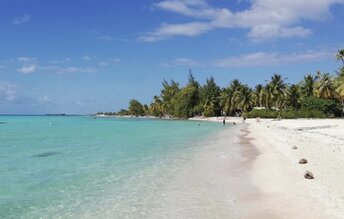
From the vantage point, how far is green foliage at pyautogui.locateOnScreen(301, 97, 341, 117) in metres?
80.2

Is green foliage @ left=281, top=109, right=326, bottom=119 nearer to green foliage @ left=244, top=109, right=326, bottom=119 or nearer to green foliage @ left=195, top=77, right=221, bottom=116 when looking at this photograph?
green foliage @ left=244, top=109, right=326, bottom=119

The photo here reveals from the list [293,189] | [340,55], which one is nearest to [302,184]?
[293,189]

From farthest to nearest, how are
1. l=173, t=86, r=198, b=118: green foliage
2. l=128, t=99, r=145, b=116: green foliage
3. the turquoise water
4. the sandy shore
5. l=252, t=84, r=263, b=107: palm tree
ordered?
1. l=128, t=99, r=145, b=116: green foliage
2. l=173, t=86, r=198, b=118: green foliage
3. l=252, t=84, r=263, b=107: palm tree
4. the turquoise water
5. the sandy shore

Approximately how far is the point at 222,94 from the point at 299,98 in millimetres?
22096

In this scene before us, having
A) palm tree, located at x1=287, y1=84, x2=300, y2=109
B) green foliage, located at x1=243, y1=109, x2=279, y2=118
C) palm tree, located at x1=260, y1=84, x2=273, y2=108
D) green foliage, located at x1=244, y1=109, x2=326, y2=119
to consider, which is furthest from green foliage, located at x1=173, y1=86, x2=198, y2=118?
palm tree, located at x1=287, y1=84, x2=300, y2=109

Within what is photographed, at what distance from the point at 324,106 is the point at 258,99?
21.5m

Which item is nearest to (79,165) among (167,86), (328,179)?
(328,179)

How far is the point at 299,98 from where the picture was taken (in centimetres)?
9300

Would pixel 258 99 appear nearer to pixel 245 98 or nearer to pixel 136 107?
pixel 245 98

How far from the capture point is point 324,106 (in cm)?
8000

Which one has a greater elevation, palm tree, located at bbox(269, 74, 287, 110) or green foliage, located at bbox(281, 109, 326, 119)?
palm tree, located at bbox(269, 74, 287, 110)

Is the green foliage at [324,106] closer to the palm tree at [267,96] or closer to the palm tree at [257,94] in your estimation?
the palm tree at [267,96]

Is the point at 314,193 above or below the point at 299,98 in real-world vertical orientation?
below

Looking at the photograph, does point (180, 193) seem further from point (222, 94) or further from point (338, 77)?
point (222, 94)
